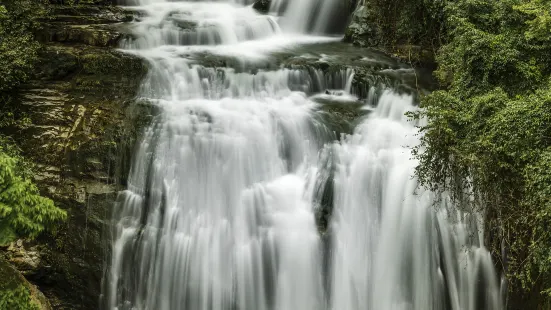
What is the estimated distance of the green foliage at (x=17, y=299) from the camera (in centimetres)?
723

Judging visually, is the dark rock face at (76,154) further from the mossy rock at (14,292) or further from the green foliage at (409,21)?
the green foliage at (409,21)

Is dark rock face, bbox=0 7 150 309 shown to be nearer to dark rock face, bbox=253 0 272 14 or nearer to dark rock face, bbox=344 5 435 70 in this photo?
dark rock face, bbox=344 5 435 70

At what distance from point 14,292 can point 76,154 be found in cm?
295

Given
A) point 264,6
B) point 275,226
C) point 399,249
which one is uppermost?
point 264,6

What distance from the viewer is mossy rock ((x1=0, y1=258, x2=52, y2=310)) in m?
7.25

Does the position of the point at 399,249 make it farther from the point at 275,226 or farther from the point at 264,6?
the point at 264,6

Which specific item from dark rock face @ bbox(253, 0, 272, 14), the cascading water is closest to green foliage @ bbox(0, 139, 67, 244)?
the cascading water

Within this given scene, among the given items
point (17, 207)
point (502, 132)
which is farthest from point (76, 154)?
point (502, 132)

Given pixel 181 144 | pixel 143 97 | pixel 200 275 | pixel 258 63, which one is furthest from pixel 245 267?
pixel 258 63

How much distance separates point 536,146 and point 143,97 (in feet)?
26.9

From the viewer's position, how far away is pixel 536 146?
767 cm

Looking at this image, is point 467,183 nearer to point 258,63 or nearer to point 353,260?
point 353,260

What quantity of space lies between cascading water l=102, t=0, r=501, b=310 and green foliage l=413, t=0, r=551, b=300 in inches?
36.9

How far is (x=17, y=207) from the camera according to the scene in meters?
6.88
